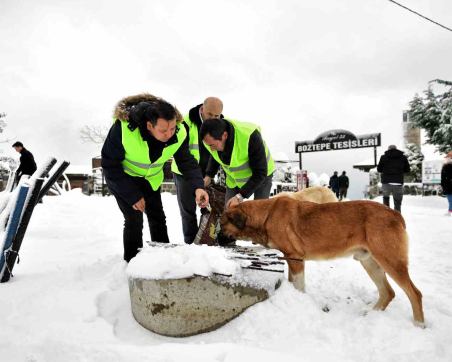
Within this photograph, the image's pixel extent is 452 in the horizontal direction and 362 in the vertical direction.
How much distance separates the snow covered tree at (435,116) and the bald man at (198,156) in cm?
2021

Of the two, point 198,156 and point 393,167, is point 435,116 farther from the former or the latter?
point 198,156

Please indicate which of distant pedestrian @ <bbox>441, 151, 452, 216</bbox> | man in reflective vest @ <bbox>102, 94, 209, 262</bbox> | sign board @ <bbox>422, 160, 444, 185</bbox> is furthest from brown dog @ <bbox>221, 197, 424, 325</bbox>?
sign board @ <bbox>422, 160, 444, 185</bbox>

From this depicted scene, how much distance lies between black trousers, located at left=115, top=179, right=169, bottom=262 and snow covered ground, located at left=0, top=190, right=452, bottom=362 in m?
0.29

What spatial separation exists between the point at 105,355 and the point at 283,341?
1233mm

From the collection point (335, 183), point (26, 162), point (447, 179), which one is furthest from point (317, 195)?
point (335, 183)

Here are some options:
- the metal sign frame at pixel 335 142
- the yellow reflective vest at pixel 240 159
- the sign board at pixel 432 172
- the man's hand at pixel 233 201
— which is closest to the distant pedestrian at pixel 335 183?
the metal sign frame at pixel 335 142

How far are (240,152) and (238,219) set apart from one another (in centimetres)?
106

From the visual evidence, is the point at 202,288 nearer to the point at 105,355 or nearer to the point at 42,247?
the point at 105,355

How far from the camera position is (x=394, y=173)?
452 inches

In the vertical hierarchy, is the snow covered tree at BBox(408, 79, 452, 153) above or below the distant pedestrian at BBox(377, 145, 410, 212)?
above

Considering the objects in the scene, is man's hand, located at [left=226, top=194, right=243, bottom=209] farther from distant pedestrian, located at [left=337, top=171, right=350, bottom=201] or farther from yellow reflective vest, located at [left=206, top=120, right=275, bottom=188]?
distant pedestrian, located at [left=337, top=171, right=350, bottom=201]

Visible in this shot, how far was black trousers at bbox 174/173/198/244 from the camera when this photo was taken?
470cm

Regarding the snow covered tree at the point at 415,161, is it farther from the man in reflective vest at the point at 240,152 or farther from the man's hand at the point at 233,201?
the man's hand at the point at 233,201

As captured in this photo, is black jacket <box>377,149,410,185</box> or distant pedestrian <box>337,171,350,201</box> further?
distant pedestrian <box>337,171,350,201</box>
